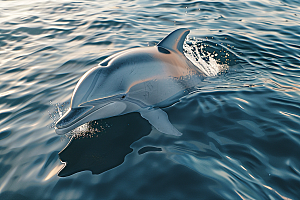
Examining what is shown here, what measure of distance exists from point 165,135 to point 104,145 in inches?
44.4

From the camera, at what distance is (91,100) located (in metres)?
3.97

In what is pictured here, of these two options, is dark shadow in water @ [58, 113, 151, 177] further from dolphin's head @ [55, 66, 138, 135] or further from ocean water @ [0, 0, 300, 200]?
dolphin's head @ [55, 66, 138, 135]

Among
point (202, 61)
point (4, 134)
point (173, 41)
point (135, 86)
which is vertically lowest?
point (4, 134)

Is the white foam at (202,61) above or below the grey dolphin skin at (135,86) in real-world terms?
below

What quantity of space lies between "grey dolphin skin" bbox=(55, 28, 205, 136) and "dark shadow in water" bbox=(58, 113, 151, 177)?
226mm

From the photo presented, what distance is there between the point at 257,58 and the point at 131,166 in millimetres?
5947

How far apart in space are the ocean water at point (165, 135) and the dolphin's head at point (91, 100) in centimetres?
51

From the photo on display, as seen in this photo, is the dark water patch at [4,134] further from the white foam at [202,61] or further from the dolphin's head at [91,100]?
the white foam at [202,61]

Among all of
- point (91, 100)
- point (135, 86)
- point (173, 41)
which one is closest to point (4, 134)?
point (91, 100)

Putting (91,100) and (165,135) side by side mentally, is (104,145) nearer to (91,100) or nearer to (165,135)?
(91,100)

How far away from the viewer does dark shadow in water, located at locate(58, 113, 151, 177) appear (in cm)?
376

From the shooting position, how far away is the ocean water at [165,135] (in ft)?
11.0

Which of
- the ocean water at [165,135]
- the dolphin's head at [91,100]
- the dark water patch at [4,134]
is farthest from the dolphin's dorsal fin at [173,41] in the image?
the dark water patch at [4,134]

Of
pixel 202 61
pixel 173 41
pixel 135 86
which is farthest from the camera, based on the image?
pixel 202 61
